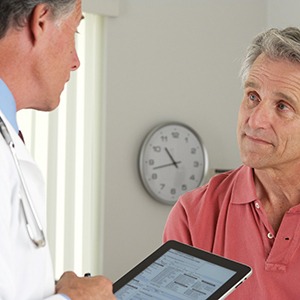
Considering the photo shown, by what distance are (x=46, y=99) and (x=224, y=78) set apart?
149 inches

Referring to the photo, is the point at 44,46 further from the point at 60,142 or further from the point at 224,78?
the point at 224,78

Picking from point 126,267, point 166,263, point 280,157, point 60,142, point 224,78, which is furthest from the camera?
point 224,78

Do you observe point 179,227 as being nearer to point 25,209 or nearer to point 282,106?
point 282,106

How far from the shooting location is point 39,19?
1.26 m

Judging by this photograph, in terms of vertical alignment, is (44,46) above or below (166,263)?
above

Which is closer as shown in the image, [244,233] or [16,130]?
[16,130]

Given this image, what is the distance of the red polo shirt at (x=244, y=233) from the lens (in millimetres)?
2002

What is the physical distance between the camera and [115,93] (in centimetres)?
457

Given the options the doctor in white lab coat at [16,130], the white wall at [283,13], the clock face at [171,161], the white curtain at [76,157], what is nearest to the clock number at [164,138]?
the clock face at [171,161]

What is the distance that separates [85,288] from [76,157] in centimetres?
315

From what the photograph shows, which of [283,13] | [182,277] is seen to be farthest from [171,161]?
[182,277]

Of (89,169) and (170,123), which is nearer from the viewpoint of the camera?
(89,169)

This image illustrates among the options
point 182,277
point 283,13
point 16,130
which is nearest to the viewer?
point 16,130

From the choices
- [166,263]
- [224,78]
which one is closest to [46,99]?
[166,263]
